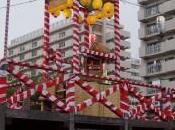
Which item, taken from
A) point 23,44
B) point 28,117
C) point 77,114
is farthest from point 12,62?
point 23,44

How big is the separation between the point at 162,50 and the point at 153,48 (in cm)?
200

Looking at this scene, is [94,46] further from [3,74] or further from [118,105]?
[3,74]

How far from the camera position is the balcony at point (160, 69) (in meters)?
54.8

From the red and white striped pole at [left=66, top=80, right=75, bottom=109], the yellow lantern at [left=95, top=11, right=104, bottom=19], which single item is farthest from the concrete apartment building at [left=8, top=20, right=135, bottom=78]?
the red and white striped pole at [left=66, top=80, right=75, bottom=109]

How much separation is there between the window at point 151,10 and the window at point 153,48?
350 cm

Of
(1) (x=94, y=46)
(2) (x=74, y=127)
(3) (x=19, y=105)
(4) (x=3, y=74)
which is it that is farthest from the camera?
(1) (x=94, y=46)

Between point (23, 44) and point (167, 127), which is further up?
point (23, 44)

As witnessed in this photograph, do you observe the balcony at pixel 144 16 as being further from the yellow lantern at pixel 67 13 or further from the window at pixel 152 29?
the yellow lantern at pixel 67 13

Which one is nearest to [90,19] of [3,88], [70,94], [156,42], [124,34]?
[70,94]

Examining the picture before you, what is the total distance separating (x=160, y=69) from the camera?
5659 centimetres

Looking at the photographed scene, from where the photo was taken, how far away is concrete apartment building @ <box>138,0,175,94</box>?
56125 mm

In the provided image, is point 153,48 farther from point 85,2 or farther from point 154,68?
point 85,2

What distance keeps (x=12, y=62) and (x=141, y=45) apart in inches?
2050

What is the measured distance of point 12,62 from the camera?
33.2 feet
